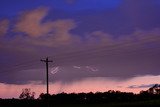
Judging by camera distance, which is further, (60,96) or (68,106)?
(60,96)

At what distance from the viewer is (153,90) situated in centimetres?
10944

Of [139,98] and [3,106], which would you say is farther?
[3,106]

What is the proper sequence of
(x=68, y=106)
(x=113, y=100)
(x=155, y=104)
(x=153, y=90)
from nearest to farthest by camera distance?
(x=155, y=104) → (x=68, y=106) → (x=113, y=100) → (x=153, y=90)

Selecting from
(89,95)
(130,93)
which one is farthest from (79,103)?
(130,93)

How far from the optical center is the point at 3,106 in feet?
342

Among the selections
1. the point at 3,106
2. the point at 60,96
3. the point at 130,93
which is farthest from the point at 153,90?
the point at 3,106

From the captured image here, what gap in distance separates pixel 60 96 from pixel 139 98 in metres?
22.3

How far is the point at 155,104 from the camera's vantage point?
77.3 meters

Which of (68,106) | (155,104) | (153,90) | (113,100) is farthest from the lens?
(153,90)

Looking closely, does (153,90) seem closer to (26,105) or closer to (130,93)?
(130,93)

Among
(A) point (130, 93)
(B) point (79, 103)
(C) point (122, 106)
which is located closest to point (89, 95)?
(B) point (79, 103)

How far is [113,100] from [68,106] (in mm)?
14518

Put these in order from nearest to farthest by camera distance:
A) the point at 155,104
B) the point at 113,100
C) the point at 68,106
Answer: the point at 155,104 → the point at 68,106 → the point at 113,100

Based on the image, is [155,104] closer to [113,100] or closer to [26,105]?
[113,100]
